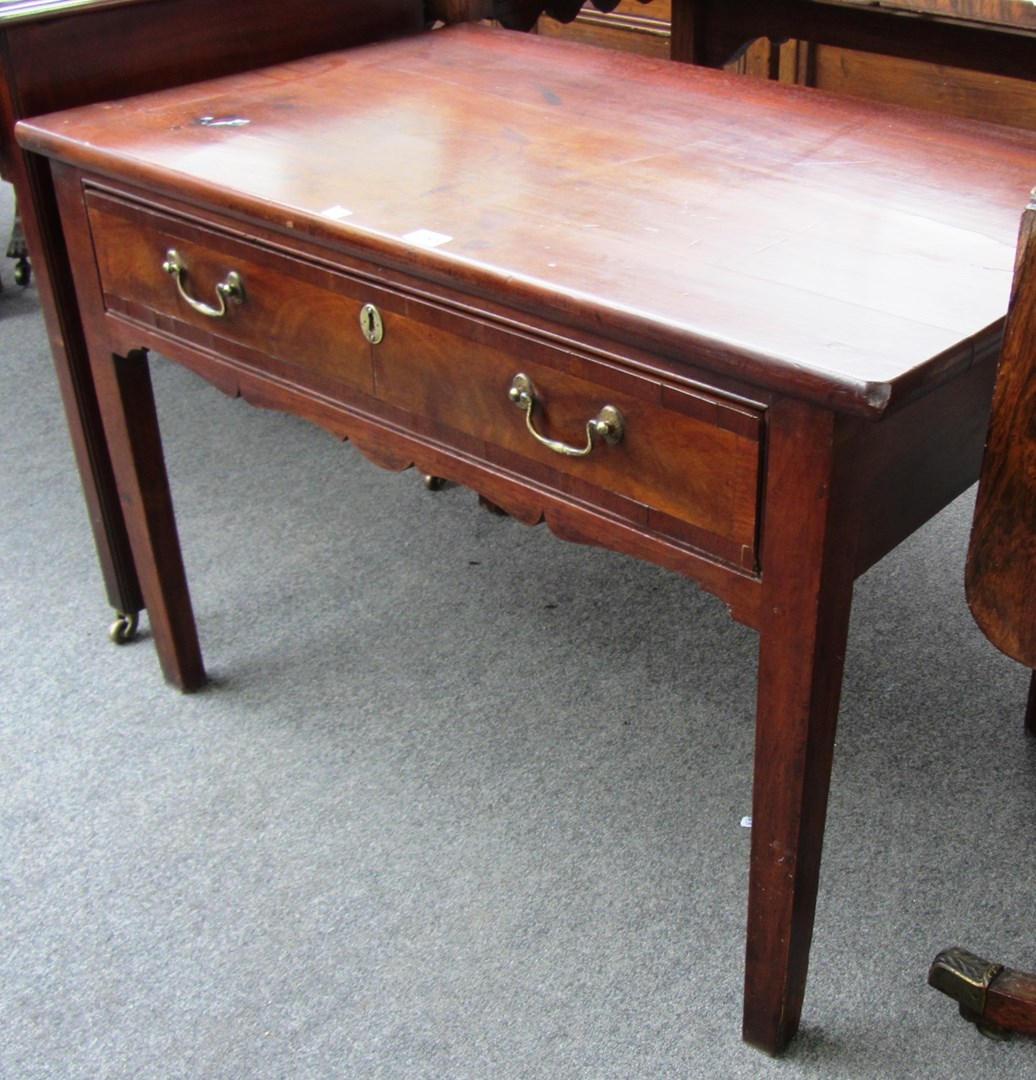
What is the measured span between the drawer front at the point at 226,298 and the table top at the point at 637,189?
0.22 ft

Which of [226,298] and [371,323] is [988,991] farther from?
[226,298]

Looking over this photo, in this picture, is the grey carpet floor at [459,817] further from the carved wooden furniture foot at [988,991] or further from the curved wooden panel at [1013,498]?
the curved wooden panel at [1013,498]

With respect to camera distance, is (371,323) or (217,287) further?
(217,287)

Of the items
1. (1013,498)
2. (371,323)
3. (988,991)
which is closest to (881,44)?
(371,323)

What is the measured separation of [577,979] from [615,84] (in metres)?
1.10

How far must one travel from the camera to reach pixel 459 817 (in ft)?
5.80

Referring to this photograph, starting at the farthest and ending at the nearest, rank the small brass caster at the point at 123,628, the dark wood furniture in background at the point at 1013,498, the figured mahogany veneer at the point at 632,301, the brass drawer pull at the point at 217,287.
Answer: the small brass caster at the point at 123,628 < the brass drawer pull at the point at 217,287 < the figured mahogany veneer at the point at 632,301 < the dark wood furniture in background at the point at 1013,498

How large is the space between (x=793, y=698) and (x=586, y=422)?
0.31 meters

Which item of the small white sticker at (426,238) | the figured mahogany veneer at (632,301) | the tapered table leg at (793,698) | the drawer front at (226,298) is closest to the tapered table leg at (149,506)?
the figured mahogany veneer at (632,301)

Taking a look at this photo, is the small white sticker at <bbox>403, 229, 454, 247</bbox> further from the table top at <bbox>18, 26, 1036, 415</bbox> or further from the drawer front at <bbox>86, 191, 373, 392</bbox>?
the drawer front at <bbox>86, 191, 373, 392</bbox>

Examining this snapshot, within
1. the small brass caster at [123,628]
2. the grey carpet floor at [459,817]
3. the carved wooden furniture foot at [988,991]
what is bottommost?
the grey carpet floor at [459,817]

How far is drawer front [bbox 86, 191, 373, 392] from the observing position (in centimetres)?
145

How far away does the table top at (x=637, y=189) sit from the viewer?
1120mm

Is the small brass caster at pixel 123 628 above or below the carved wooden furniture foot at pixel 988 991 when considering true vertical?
below
